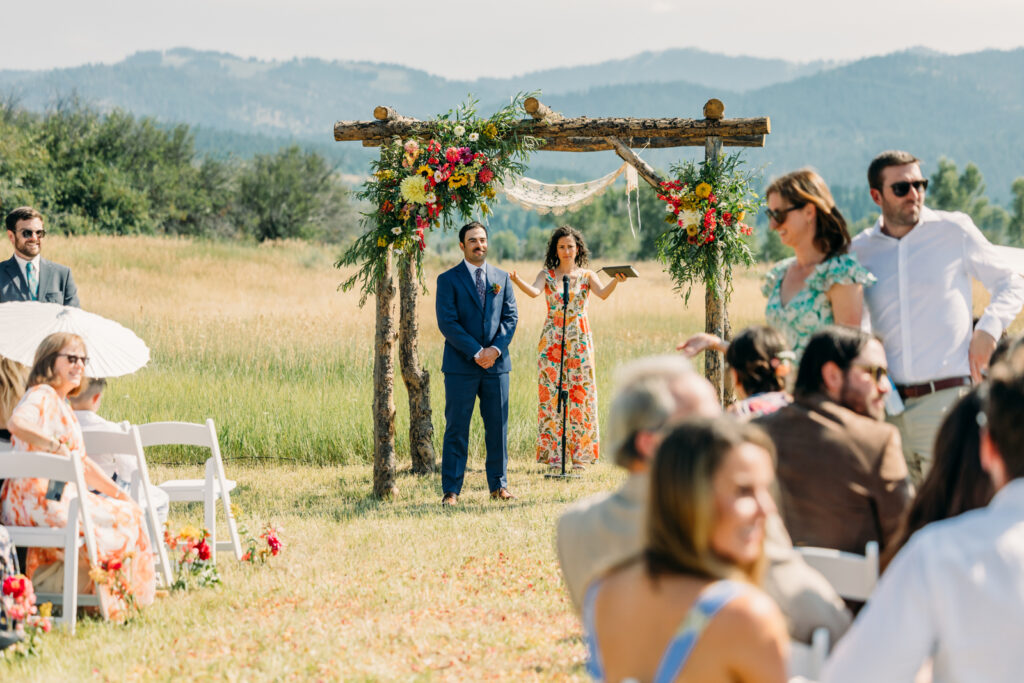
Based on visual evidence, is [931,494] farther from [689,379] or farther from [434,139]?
[434,139]

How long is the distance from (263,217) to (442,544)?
4475 cm

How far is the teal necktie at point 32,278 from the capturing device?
729 centimetres

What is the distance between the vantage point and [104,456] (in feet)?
20.0

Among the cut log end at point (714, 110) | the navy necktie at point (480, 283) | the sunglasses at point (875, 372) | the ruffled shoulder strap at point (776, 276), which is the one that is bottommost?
the navy necktie at point (480, 283)

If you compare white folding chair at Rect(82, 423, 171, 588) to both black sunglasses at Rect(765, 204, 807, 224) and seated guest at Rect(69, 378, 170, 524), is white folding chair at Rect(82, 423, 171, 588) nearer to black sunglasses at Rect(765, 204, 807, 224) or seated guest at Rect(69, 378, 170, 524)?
seated guest at Rect(69, 378, 170, 524)

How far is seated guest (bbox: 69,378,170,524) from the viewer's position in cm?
588

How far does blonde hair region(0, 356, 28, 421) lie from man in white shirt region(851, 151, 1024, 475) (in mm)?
4510

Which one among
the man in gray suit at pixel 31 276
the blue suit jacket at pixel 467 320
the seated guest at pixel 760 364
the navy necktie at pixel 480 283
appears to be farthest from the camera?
the navy necktie at pixel 480 283

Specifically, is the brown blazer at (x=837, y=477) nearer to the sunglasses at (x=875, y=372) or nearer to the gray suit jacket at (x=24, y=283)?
the sunglasses at (x=875, y=372)

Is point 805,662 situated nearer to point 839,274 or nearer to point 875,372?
point 875,372

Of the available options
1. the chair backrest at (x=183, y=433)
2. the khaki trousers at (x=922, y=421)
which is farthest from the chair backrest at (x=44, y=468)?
the khaki trousers at (x=922, y=421)

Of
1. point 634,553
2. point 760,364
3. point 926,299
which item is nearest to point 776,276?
point 926,299

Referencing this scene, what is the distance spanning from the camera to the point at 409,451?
9.98 metres

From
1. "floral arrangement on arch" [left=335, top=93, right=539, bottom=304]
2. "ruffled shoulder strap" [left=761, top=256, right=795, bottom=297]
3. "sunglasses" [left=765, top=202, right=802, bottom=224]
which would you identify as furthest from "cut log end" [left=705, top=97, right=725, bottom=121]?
"sunglasses" [left=765, top=202, right=802, bottom=224]
